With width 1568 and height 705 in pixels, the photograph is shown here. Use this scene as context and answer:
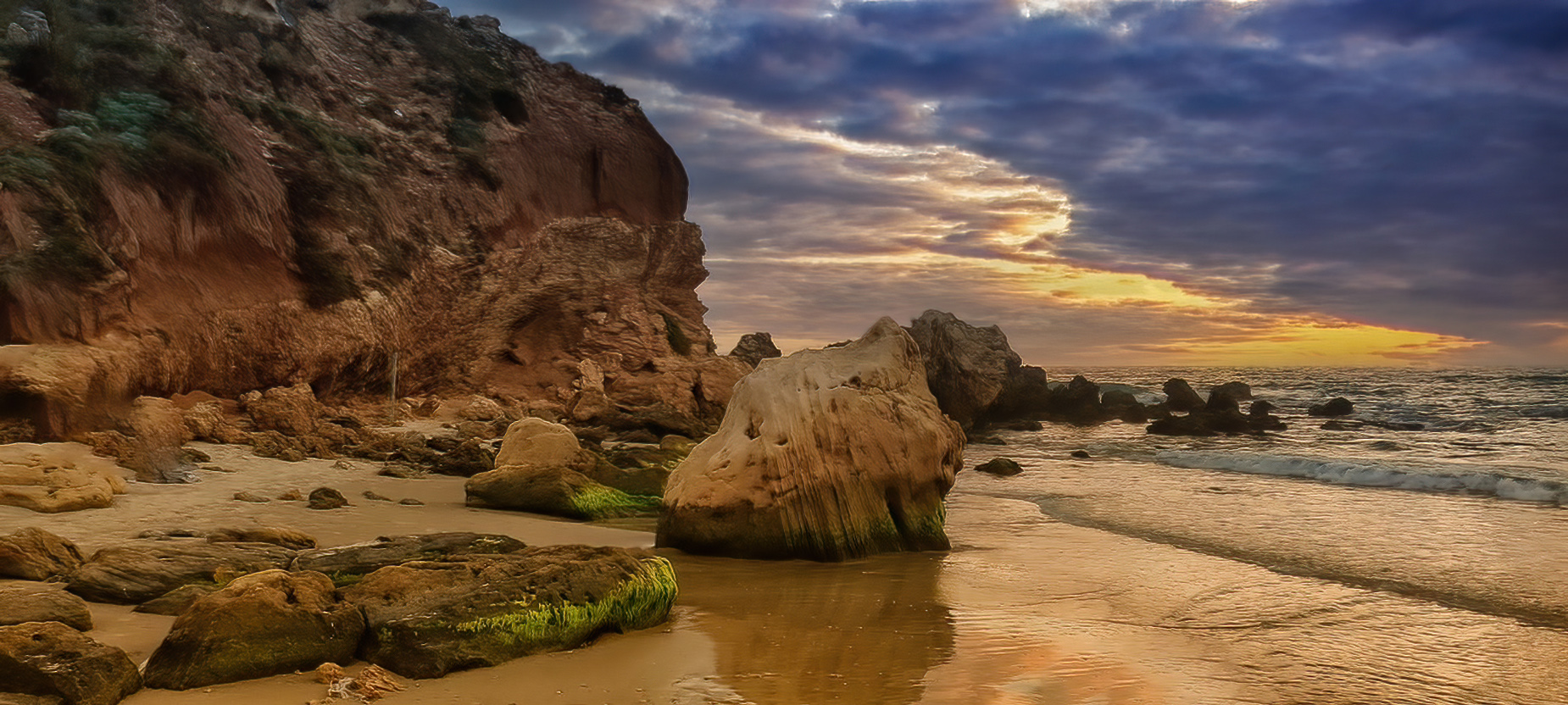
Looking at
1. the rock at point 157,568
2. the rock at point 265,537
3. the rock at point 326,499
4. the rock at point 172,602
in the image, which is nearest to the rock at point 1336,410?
the rock at point 326,499

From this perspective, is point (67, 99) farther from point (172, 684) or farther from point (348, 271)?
point (172, 684)

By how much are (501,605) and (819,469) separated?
12.5ft

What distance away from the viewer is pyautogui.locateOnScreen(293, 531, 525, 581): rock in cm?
592

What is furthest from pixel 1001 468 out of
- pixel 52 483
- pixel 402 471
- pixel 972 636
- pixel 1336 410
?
pixel 1336 410

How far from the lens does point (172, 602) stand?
5.14 m

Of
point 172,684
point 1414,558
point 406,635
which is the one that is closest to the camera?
point 172,684

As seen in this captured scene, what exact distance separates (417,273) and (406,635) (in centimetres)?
1935

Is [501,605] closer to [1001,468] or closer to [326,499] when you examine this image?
[326,499]

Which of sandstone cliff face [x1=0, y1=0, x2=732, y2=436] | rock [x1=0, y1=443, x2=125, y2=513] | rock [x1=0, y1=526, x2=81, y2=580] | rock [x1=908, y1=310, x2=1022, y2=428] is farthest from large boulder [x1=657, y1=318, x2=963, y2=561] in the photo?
rock [x1=908, y1=310, x2=1022, y2=428]

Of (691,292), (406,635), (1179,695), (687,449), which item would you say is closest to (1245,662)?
(1179,695)

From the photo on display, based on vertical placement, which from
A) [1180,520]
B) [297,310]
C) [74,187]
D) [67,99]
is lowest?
[1180,520]

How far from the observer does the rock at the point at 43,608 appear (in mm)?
4324

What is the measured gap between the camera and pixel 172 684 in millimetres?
4086

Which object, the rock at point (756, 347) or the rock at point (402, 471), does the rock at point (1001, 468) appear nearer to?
the rock at point (402, 471)
